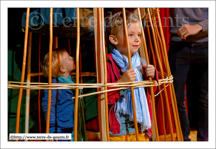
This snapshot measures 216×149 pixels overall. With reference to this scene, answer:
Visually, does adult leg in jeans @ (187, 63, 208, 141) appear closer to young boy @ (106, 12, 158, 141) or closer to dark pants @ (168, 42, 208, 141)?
dark pants @ (168, 42, 208, 141)

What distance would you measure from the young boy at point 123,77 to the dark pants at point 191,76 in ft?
0.94

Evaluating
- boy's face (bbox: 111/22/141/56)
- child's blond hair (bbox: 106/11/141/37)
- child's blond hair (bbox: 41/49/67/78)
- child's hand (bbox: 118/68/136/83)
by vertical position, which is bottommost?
child's hand (bbox: 118/68/136/83)

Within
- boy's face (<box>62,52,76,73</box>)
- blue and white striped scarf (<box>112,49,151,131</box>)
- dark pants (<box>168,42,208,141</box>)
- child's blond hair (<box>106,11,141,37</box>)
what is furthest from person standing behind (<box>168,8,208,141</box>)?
boy's face (<box>62,52,76,73</box>)

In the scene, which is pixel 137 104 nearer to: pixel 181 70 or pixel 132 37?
pixel 132 37

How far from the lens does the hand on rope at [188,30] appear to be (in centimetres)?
79

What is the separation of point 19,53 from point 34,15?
1.01 ft

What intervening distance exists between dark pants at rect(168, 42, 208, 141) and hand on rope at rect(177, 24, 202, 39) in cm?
7

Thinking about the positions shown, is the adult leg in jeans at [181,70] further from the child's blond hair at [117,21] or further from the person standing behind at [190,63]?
the child's blond hair at [117,21]

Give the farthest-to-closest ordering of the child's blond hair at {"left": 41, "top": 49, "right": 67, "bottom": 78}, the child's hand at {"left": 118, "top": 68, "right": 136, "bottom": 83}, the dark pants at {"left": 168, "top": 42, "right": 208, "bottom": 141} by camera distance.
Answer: the dark pants at {"left": 168, "top": 42, "right": 208, "bottom": 141}
the child's blond hair at {"left": 41, "top": 49, "right": 67, "bottom": 78}
the child's hand at {"left": 118, "top": 68, "right": 136, "bottom": 83}

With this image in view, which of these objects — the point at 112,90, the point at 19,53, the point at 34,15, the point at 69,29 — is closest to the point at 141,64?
the point at 112,90

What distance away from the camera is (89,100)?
3.37ft

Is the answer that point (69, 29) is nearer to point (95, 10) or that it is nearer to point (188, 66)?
point (95, 10)

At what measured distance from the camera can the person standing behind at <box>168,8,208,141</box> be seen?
0.80 m

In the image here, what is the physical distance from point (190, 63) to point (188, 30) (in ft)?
0.57
